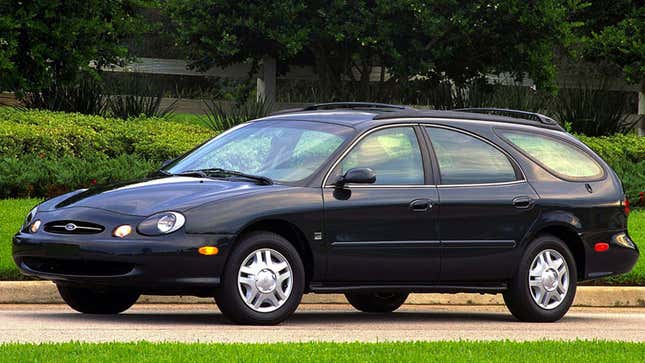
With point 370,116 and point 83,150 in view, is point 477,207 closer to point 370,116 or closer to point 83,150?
point 370,116

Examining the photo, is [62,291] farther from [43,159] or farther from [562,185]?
[43,159]

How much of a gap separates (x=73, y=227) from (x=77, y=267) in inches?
11.2

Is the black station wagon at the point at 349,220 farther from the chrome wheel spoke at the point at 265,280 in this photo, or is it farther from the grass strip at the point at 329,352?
the grass strip at the point at 329,352

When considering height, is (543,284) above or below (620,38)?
below

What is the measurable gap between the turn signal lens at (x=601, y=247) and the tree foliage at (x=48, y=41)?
11456 mm

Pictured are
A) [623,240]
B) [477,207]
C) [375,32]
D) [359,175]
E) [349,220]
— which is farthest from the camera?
[375,32]

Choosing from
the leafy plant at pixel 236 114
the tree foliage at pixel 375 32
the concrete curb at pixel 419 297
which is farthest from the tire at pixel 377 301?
the tree foliage at pixel 375 32

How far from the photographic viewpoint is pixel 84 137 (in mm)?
18984

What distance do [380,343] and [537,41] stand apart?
18.1 meters

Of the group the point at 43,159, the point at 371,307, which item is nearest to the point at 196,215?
the point at 371,307

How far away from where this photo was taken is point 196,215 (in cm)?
998

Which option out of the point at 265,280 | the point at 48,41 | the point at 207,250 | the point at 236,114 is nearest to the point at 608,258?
the point at 265,280

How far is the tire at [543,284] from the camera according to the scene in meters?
11.5

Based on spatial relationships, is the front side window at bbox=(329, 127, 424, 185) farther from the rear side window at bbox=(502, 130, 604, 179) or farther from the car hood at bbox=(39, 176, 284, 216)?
the rear side window at bbox=(502, 130, 604, 179)
